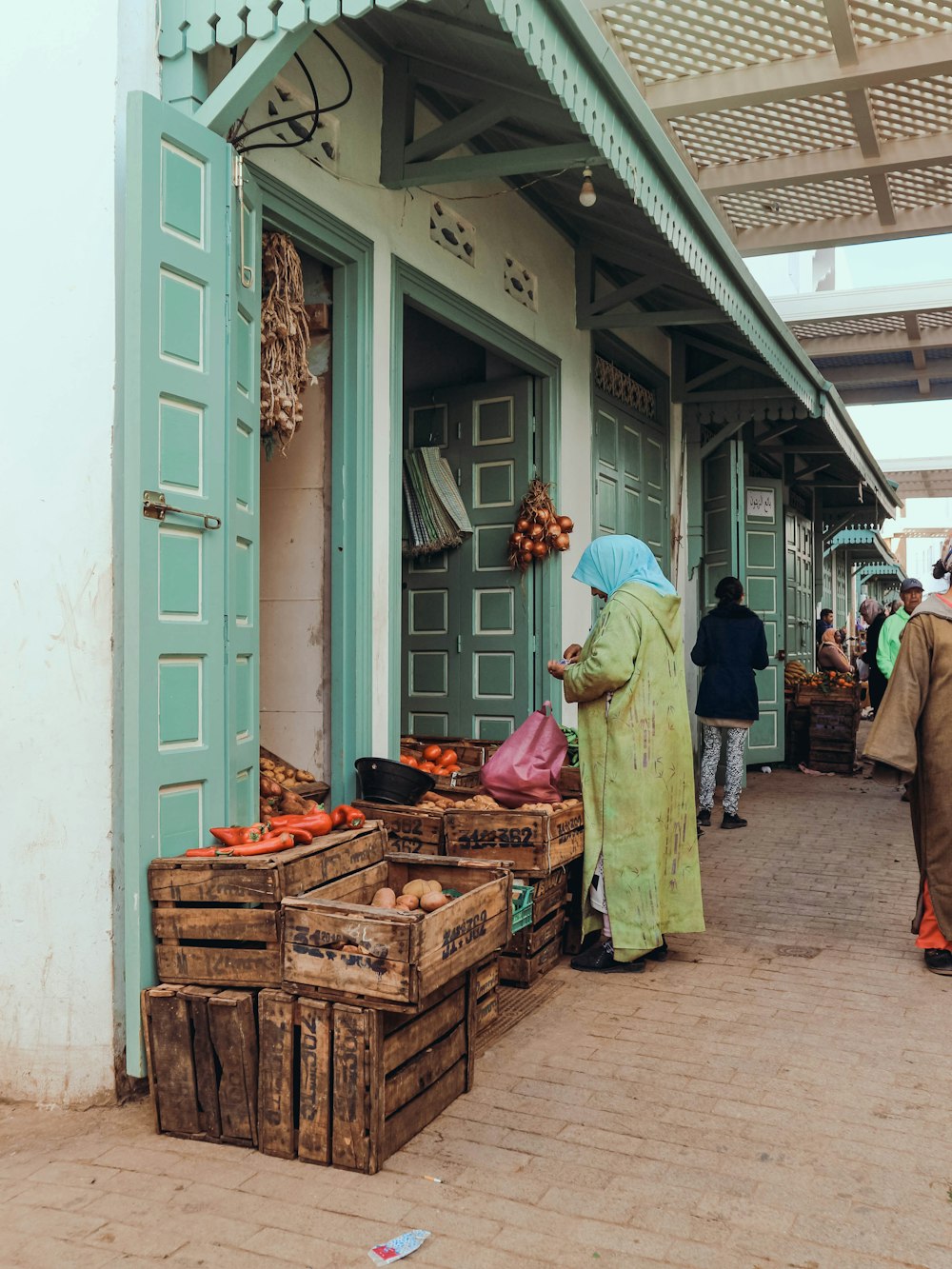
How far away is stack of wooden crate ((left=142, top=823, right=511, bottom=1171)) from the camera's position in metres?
3.14

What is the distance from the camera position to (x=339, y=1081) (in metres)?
3.14

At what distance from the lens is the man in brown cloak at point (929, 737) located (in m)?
5.00

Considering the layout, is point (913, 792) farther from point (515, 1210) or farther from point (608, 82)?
point (608, 82)

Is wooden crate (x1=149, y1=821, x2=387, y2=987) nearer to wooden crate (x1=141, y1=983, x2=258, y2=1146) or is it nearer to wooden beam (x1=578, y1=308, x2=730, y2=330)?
wooden crate (x1=141, y1=983, x2=258, y2=1146)

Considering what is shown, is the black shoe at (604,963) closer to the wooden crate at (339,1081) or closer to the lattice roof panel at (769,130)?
the wooden crate at (339,1081)

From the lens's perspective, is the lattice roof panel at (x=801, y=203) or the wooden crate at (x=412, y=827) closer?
the wooden crate at (x=412, y=827)

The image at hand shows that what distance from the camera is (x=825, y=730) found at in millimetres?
13023

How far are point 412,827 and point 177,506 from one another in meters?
2.02

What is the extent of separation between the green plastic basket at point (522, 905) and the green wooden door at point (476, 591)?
303cm

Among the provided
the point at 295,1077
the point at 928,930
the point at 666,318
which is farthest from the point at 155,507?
the point at 666,318

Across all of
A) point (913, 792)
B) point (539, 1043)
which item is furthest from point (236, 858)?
point (913, 792)

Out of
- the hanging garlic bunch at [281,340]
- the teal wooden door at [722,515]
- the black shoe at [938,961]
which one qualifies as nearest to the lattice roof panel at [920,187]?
the teal wooden door at [722,515]

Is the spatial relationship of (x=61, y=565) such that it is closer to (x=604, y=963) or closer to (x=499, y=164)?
(x=604, y=963)

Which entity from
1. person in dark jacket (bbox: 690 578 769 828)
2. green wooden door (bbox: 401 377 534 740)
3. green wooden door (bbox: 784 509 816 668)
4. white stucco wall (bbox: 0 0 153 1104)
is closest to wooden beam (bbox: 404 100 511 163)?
white stucco wall (bbox: 0 0 153 1104)
